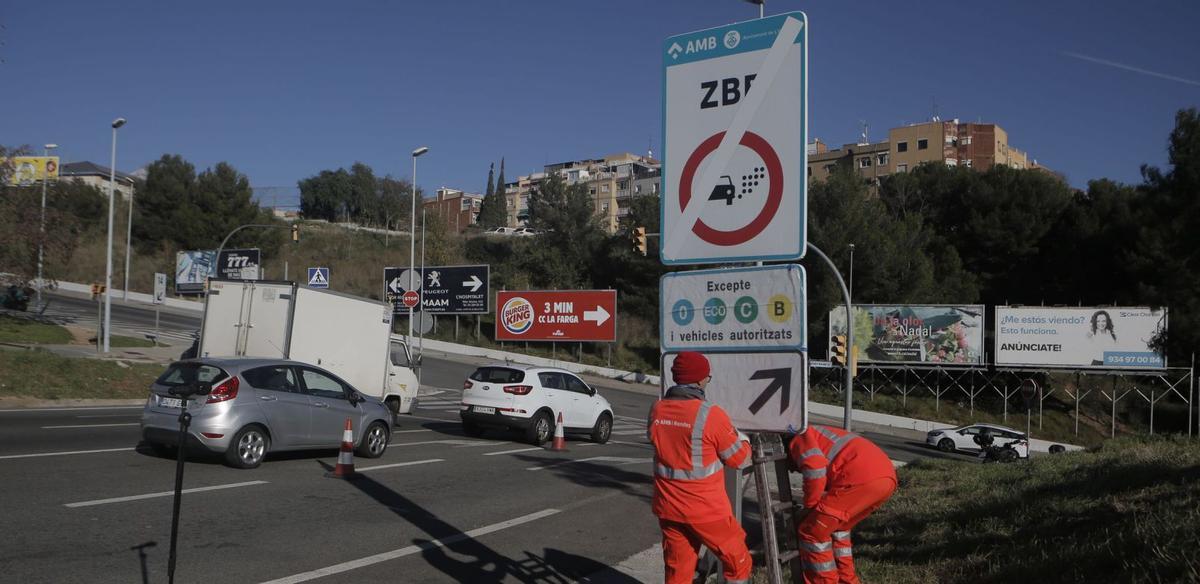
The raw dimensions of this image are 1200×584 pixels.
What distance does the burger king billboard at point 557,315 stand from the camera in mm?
52625

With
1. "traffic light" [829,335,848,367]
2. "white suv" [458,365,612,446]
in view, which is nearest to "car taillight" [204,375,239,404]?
"white suv" [458,365,612,446]

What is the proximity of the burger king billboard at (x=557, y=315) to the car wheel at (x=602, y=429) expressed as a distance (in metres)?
30.4

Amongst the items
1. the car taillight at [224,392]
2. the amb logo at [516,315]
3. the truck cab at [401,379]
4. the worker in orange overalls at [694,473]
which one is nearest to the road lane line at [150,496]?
the car taillight at [224,392]

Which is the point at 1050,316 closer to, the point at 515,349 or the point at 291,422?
the point at 515,349

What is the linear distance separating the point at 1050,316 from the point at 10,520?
45.8m

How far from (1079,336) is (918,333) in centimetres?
727

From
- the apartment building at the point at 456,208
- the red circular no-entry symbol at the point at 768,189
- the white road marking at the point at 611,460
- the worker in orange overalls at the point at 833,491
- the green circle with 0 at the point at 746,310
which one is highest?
the apartment building at the point at 456,208

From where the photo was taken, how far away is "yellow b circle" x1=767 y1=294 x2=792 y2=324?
460 centimetres

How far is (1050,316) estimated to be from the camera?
4538cm

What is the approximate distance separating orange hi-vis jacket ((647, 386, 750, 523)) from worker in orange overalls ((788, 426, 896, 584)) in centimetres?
80

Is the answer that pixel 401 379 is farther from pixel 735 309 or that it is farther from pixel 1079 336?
pixel 1079 336

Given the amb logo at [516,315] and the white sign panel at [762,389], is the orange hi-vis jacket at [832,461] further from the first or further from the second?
the amb logo at [516,315]

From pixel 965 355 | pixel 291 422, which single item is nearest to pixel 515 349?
pixel 965 355

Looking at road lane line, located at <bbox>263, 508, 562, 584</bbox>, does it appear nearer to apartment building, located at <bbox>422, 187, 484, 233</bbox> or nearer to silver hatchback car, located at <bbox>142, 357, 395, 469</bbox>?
silver hatchback car, located at <bbox>142, 357, 395, 469</bbox>
